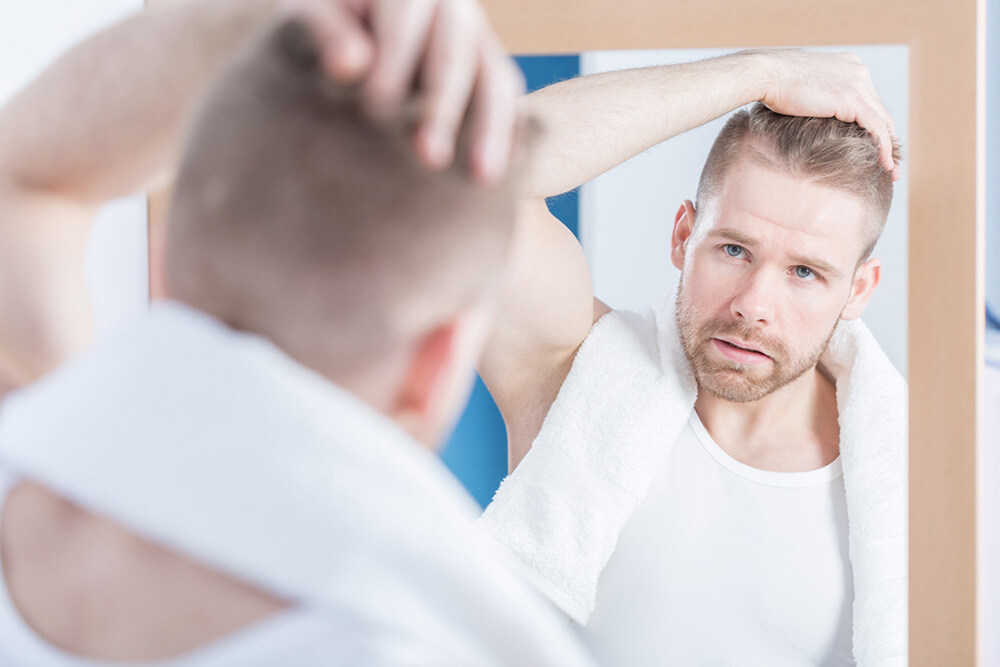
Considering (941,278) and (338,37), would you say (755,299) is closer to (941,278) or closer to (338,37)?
(941,278)

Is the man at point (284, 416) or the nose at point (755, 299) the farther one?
the nose at point (755, 299)

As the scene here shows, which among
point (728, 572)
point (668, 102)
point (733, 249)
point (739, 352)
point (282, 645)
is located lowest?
point (728, 572)

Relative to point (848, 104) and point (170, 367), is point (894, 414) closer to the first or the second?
point (848, 104)

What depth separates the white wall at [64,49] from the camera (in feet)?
2.96

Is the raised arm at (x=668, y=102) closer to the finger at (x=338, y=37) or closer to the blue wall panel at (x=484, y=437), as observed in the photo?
the blue wall panel at (x=484, y=437)

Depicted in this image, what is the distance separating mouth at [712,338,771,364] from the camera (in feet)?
2.78

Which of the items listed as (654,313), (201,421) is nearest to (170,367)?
(201,421)

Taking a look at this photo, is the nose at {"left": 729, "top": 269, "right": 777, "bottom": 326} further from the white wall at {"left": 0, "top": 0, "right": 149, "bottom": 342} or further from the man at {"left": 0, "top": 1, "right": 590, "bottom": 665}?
the white wall at {"left": 0, "top": 0, "right": 149, "bottom": 342}

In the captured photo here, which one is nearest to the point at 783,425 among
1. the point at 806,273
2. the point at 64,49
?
the point at 806,273

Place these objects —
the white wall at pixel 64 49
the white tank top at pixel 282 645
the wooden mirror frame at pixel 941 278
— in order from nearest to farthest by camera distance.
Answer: the white tank top at pixel 282 645
the wooden mirror frame at pixel 941 278
the white wall at pixel 64 49

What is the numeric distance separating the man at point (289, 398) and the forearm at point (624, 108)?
17.4 inches

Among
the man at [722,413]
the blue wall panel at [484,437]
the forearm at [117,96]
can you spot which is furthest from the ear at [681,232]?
the forearm at [117,96]

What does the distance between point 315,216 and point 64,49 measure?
80cm

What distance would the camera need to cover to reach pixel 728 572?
0.82 metres
